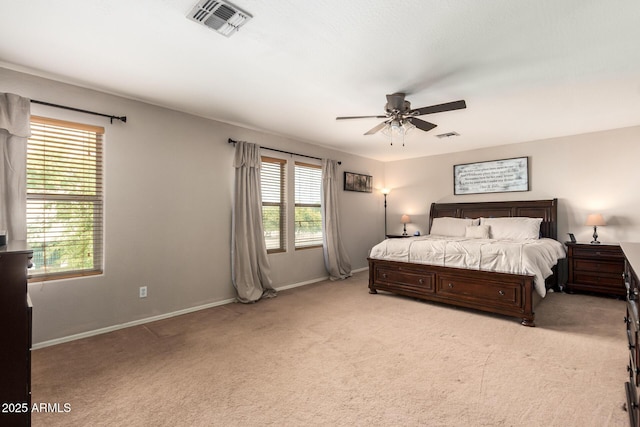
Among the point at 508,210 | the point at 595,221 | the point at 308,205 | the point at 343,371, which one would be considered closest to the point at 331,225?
the point at 308,205

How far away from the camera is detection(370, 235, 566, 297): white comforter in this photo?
11.4ft

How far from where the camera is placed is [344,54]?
8.19 feet

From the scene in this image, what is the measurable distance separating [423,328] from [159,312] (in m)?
2.95

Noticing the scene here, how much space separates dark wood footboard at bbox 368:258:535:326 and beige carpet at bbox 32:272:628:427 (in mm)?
181

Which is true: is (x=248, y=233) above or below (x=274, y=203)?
below

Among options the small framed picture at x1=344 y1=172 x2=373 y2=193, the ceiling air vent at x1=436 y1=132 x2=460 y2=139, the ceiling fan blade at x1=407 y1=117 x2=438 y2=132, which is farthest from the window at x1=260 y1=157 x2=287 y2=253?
the ceiling air vent at x1=436 y1=132 x2=460 y2=139

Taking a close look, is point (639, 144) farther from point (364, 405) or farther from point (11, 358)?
point (11, 358)

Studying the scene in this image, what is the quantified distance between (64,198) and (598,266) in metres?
6.65

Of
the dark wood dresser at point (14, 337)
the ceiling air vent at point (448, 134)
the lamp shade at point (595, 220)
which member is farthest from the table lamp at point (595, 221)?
the dark wood dresser at point (14, 337)

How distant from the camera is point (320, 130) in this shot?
185 inches

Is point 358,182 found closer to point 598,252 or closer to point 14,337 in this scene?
point 598,252

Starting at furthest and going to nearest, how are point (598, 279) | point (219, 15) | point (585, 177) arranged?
1. point (585, 177)
2. point (598, 279)
3. point (219, 15)

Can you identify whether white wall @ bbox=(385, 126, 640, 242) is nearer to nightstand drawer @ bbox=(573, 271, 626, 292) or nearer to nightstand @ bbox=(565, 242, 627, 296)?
nightstand @ bbox=(565, 242, 627, 296)

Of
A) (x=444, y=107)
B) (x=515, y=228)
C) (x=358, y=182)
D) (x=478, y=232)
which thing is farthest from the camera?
(x=358, y=182)
